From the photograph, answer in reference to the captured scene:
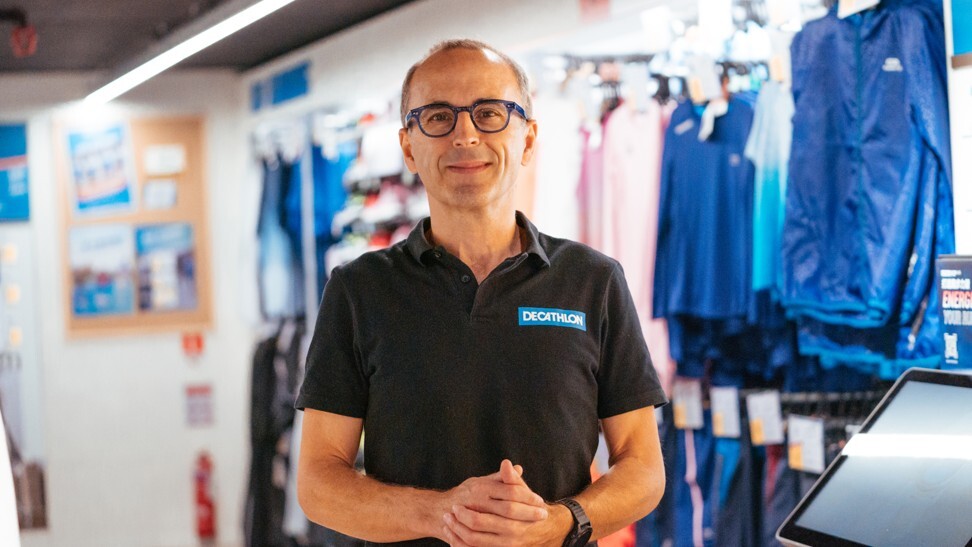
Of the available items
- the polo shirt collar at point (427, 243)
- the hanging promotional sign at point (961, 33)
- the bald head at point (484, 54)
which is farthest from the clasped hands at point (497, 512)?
the hanging promotional sign at point (961, 33)

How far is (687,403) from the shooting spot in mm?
4781

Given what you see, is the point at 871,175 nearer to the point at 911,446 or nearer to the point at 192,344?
the point at 911,446

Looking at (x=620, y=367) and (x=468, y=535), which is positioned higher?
(x=620, y=367)

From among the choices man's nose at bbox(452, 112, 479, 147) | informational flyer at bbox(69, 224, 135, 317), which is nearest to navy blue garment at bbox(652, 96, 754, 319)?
man's nose at bbox(452, 112, 479, 147)

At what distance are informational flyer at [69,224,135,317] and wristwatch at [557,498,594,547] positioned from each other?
24.1 feet

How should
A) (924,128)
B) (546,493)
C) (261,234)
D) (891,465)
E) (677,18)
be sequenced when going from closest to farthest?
(546,493) < (891,465) < (924,128) < (677,18) < (261,234)

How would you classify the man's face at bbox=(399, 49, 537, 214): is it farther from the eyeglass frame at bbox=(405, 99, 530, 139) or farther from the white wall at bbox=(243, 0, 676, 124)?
the white wall at bbox=(243, 0, 676, 124)

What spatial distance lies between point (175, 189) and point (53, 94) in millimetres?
1108

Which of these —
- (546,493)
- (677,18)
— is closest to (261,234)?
(677,18)

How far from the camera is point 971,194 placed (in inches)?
128

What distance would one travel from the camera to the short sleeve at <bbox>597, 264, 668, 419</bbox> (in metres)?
2.01

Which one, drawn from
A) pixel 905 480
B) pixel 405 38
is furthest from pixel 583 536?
pixel 405 38

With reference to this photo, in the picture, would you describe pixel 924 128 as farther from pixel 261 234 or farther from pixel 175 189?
pixel 175 189

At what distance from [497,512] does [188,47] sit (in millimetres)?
4558
